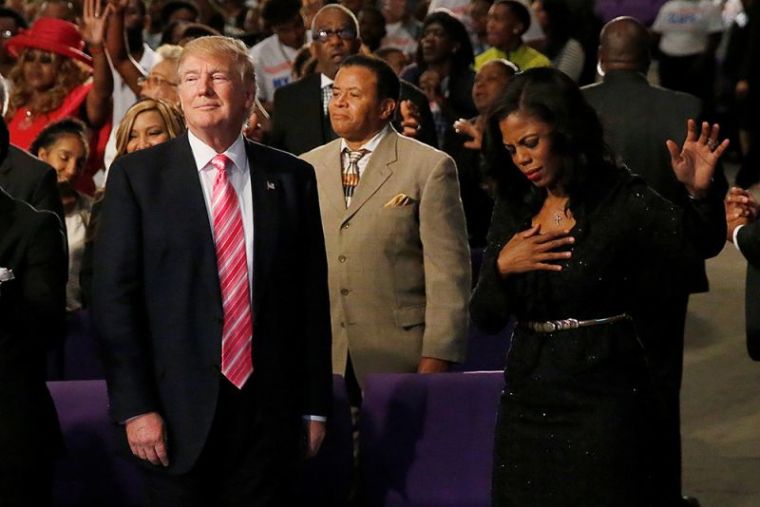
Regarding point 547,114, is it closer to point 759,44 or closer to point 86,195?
point 86,195

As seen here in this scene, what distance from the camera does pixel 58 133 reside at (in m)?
7.83

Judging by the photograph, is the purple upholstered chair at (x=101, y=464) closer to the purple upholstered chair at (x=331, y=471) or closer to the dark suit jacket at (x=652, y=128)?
the purple upholstered chair at (x=331, y=471)

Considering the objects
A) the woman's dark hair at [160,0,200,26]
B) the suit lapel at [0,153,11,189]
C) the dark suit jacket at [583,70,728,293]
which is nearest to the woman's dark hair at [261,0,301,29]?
the woman's dark hair at [160,0,200,26]

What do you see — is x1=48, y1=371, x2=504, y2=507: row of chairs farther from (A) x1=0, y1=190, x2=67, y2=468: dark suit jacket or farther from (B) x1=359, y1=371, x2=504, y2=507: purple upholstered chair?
(A) x1=0, y1=190, x2=67, y2=468: dark suit jacket

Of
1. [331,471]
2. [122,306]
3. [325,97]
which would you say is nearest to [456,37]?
[325,97]

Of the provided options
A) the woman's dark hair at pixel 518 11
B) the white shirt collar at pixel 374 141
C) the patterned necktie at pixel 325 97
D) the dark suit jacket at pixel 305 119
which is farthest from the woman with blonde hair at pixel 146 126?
the woman's dark hair at pixel 518 11

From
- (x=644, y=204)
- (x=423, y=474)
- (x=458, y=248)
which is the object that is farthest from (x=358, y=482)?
(x=644, y=204)

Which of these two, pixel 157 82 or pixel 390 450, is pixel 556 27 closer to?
pixel 157 82

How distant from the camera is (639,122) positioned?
7621 millimetres

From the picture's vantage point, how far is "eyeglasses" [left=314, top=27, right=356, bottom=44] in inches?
337

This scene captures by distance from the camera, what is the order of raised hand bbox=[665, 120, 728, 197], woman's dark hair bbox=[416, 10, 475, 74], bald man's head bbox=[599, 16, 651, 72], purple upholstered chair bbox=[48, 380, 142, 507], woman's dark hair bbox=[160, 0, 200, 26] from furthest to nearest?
woman's dark hair bbox=[160, 0, 200, 26] → woman's dark hair bbox=[416, 10, 475, 74] → bald man's head bbox=[599, 16, 651, 72] → purple upholstered chair bbox=[48, 380, 142, 507] → raised hand bbox=[665, 120, 728, 197]

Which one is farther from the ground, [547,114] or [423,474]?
[547,114]

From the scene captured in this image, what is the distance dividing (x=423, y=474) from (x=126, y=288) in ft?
6.15

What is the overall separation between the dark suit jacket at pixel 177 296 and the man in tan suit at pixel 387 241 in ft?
5.13
